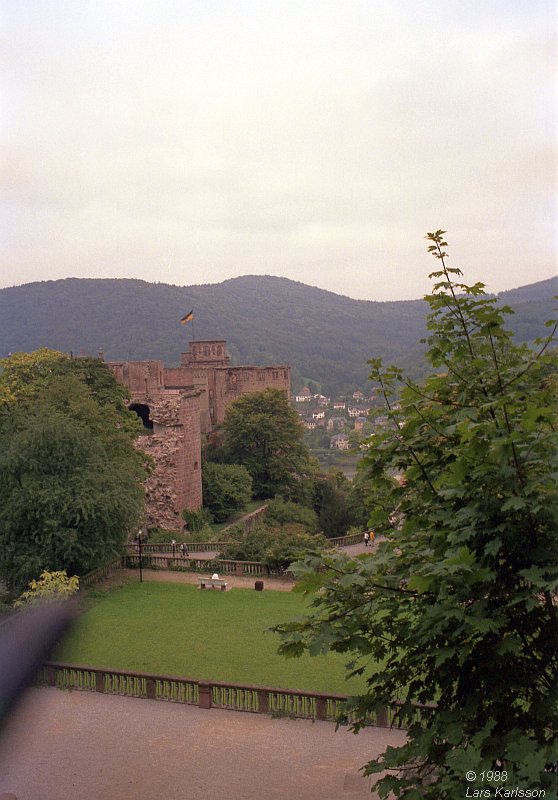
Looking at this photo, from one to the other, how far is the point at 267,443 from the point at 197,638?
27691 mm

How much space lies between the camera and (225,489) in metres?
42.1

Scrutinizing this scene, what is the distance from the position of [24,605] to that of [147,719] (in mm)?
7042

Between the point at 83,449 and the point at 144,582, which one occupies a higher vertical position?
the point at 83,449

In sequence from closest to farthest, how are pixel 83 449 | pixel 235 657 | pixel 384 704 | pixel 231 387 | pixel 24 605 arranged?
pixel 384 704
pixel 235 657
pixel 24 605
pixel 83 449
pixel 231 387

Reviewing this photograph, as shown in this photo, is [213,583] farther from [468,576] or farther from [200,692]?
[468,576]

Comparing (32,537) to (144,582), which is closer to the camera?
(32,537)

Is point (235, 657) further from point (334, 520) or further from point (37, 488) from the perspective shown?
point (334, 520)

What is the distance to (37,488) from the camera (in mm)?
24141

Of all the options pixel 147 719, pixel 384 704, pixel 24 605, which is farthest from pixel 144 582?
pixel 384 704

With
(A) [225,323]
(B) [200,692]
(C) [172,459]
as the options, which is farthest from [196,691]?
(A) [225,323]

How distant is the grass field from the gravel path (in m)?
1.86

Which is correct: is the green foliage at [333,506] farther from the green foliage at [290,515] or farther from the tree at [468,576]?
the tree at [468,576]

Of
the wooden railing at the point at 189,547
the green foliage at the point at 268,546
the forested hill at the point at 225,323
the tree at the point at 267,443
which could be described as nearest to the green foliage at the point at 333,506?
the tree at the point at 267,443

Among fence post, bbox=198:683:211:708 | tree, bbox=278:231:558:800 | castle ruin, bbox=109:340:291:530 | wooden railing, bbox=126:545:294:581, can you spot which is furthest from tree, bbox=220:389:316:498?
tree, bbox=278:231:558:800
